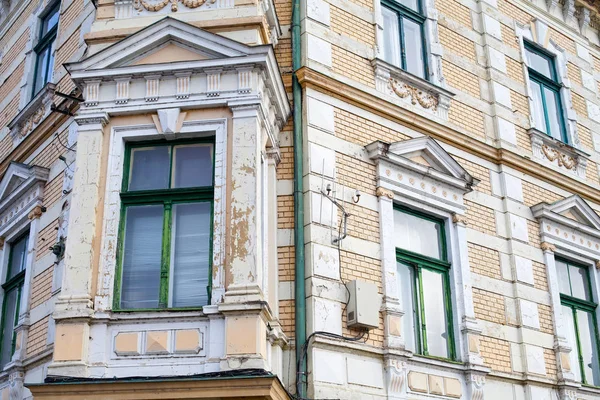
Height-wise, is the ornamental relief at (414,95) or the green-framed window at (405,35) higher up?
the green-framed window at (405,35)

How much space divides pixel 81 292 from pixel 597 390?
762 cm

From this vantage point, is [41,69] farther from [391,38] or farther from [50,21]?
[391,38]

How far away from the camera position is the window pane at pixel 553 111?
562 inches

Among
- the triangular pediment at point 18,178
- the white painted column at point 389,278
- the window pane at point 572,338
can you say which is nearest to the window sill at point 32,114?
the triangular pediment at point 18,178

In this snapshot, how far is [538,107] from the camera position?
14.1m

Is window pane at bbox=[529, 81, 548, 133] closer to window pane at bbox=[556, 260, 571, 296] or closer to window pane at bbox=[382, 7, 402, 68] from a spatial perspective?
window pane at bbox=[556, 260, 571, 296]

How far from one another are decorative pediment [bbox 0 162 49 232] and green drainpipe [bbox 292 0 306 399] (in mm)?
3589

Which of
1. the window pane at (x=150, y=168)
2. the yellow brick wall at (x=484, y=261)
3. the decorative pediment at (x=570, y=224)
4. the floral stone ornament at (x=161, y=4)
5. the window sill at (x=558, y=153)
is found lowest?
the yellow brick wall at (x=484, y=261)

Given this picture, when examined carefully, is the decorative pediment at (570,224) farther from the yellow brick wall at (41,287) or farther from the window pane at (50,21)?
the window pane at (50,21)

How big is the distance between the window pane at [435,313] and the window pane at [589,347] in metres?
2.85

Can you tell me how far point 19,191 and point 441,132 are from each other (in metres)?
5.96

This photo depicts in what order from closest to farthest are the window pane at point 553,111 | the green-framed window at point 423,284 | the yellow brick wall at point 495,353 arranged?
the green-framed window at point 423,284 → the yellow brick wall at point 495,353 → the window pane at point 553,111

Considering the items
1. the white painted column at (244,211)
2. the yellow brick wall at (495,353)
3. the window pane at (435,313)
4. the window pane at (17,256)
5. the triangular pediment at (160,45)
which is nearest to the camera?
the white painted column at (244,211)

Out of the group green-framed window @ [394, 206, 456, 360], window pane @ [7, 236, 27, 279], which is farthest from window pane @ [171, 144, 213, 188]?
window pane @ [7, 236, 27, 279]
